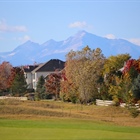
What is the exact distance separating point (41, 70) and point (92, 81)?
150 feet

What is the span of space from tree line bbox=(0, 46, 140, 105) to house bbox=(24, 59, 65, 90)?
2442cm

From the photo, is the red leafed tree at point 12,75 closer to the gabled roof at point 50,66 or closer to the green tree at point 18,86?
A: the green tree at point 18,86

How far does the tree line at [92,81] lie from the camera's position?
50.8 meters

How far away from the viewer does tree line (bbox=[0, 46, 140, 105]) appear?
50750 mm

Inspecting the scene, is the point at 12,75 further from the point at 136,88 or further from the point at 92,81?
the point at 136,88

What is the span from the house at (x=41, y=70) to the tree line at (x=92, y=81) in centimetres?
2442

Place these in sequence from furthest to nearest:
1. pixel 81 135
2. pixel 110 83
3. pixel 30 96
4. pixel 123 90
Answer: pixel 30 96
pixel 110 83
pixel 123 90
pixel 81 135

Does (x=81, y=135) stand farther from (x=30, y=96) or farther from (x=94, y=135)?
(x=30, y=96)

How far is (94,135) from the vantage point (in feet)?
66.4

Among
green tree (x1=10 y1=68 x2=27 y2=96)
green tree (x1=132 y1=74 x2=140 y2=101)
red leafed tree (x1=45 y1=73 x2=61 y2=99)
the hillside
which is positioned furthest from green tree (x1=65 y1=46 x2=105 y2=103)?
green tree (x1=10 y1=68 x2=27 y2=96)

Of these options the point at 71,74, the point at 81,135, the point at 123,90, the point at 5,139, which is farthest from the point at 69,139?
the point at 71,74

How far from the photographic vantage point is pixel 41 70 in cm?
10856

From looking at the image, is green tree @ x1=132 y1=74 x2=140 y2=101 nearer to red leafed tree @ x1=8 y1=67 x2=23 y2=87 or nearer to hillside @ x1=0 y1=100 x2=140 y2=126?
hillside @ x1=0 y1=100 x2=140 y2=126

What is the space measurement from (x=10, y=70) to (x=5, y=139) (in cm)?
8197
